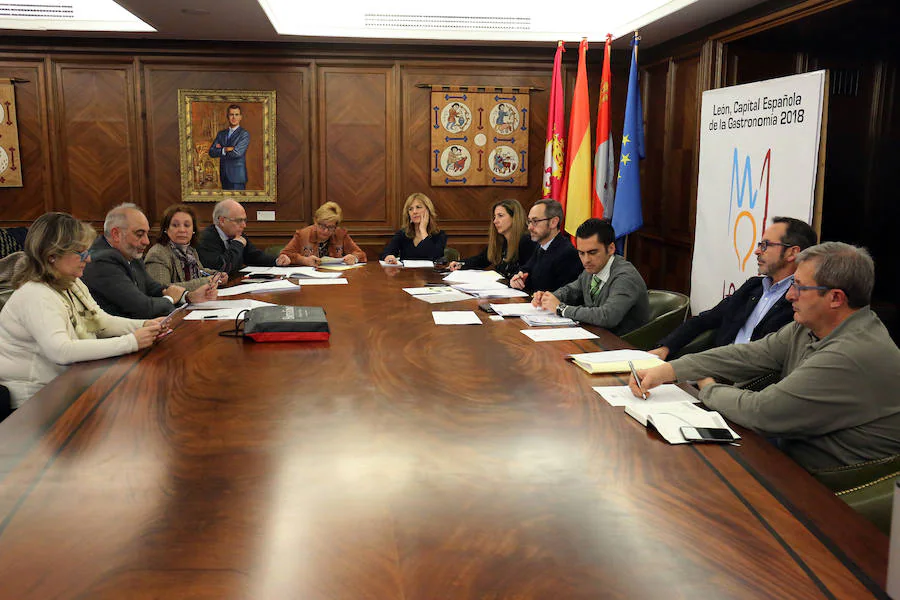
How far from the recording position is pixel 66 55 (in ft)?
23.8

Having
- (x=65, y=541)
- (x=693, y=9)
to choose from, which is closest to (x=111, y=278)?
(x=65, y=541)

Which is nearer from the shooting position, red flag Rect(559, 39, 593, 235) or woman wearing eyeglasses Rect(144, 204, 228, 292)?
woman wearing eyeglasses Rect(144, 204, 228, 292)

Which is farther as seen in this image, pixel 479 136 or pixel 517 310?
pixel 479 136

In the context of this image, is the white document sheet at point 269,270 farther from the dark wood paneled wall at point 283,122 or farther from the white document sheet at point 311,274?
the dark wood paneled wall at point 283,122

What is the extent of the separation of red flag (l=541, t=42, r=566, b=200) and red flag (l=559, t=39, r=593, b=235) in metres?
0.17

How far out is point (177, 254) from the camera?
492cm

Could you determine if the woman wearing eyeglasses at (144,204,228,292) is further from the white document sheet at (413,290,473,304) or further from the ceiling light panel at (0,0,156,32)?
the ceiling light panel at (0,0,156,32)

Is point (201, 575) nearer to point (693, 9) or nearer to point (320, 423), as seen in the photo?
point (320, 423)

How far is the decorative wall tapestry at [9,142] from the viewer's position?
23.8 feet

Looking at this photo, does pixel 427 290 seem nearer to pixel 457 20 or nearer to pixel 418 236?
pixel 418 236

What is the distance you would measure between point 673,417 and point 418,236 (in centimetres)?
465

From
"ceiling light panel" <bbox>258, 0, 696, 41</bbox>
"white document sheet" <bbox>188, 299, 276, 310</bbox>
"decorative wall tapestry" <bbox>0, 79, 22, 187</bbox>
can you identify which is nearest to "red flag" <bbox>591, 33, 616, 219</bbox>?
"ceiling light panel" <bbox>258, 0, 696, 41</bbox>

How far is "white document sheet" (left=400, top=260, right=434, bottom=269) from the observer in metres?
6.03

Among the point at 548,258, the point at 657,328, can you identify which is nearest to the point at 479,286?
the point at 548,258
